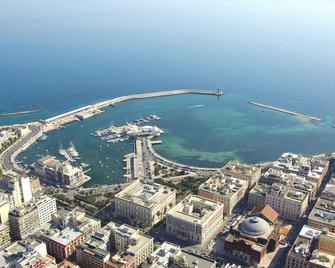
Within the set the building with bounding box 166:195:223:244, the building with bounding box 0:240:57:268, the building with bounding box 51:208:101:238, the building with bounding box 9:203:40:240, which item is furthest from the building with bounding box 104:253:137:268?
the building with bounding box 9:203:40:240

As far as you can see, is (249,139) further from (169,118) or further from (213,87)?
(213,87)

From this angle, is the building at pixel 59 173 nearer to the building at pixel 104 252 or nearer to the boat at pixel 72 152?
the boat at pixel 72 152

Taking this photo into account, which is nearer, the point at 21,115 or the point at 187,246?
the point at 187,246

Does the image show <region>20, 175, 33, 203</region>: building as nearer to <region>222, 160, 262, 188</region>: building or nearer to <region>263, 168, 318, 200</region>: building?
<region>222, 160, 262, 188</region>: building

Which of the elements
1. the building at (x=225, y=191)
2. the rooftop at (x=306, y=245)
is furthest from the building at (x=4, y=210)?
the rooftop at (x=306, y=245)

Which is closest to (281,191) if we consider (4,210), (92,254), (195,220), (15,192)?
(195,220)

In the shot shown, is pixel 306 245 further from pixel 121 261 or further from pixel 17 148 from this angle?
pixel 17 148

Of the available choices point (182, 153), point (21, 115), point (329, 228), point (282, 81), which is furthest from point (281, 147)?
point (21, 115)
